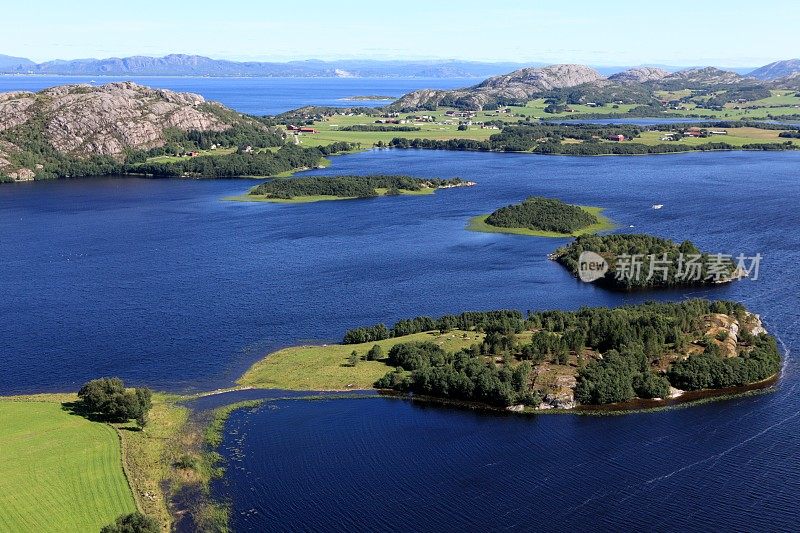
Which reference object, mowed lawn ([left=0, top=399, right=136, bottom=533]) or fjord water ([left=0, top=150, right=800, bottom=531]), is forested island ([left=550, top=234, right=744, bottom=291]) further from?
mowed lawn ([left=0, top=399, right=136, bottom=533])

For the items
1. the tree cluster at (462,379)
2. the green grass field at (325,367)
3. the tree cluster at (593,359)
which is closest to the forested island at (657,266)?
the tree cluster at (593,359)

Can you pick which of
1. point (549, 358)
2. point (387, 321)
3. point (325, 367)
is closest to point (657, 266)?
point (549, 358)

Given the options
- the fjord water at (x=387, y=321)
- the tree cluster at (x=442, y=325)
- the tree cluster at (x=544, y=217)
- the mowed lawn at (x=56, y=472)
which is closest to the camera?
the mowed lawn at (x=56, y=472)

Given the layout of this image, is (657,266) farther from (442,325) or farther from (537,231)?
(442,325)

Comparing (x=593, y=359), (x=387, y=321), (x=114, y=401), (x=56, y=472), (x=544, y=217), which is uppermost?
(x=544, y=217)

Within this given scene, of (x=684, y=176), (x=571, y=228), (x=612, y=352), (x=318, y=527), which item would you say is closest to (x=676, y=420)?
(x=612, y=352)

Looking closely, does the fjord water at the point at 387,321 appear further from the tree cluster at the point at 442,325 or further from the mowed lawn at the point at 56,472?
the mowed lawn at the point at 56,472
